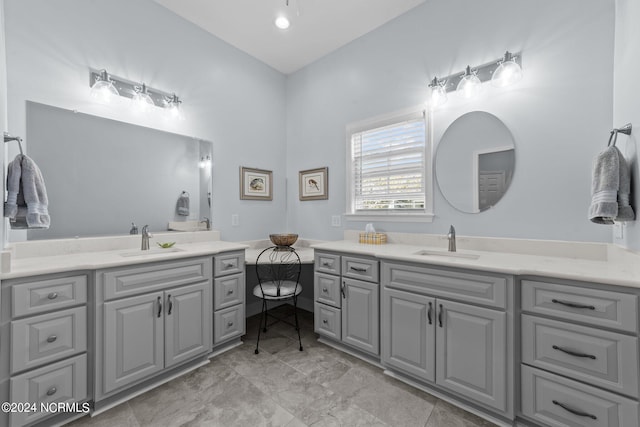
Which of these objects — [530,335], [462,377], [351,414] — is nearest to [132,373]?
[351,414]

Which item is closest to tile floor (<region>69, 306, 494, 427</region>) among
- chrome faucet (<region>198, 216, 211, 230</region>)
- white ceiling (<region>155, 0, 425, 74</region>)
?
chrome faucet (<region>198, 216, 211, 230</region>)

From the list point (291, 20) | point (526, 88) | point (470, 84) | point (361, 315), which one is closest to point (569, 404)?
A: point (361, 315)

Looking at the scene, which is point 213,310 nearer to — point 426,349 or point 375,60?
point 426,349

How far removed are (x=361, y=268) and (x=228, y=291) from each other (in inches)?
46.1

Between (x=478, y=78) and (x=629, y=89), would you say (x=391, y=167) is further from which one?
(x=629, y=89)

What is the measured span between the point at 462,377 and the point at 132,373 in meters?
2.09

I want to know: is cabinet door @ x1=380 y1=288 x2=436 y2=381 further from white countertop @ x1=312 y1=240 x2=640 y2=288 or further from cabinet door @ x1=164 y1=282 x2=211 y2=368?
cabinet door @ x1=164 y1=282 x2=211 y2=368

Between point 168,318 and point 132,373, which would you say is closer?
point 132,373

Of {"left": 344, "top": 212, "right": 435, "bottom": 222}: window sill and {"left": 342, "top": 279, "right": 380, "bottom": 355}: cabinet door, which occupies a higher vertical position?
{"left": 344, "top": 212, "right": 435, "bottom": 222}: window sill

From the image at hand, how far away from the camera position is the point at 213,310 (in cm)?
222

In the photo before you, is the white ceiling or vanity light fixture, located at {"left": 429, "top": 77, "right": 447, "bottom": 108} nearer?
vanity light fixture, located at {"left": 429, "top": 77, "right": 447, "bottom": 108}

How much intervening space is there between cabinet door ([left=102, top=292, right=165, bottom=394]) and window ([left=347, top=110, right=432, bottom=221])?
2.01m

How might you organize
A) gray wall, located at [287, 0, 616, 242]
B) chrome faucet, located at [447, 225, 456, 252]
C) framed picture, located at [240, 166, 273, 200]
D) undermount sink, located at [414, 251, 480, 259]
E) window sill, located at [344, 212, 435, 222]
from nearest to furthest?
gray wall, located at [287, 0, 616, 242]
undermount sink, located at [414, 251, 480, 259]
chrome faucet, located at [447, 225, 456, 252]
window sill, located at [344, 212, 435, 222]
framed picture, located at [240, 166, 273, 200]

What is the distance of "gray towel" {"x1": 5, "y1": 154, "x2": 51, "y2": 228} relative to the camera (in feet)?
4.92
